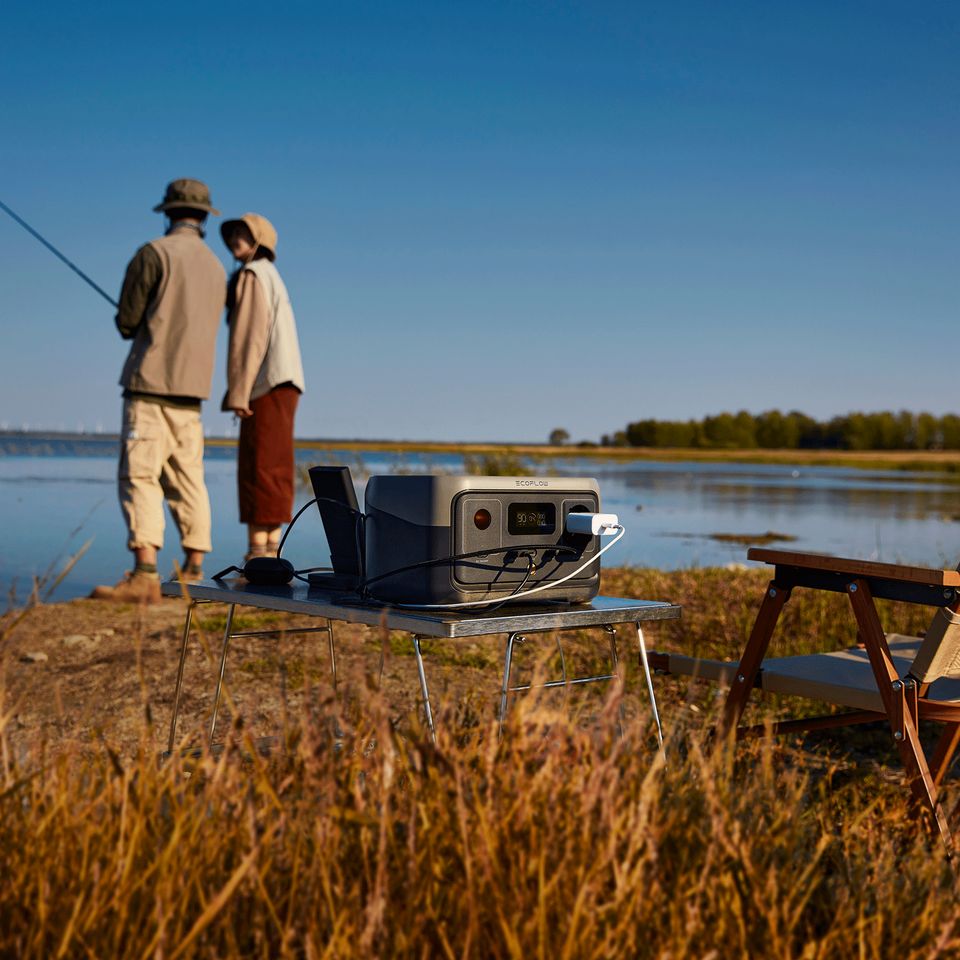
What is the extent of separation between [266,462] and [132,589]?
1097mm

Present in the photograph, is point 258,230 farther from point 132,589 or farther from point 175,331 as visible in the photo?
point 132,589

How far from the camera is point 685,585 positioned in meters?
7.16

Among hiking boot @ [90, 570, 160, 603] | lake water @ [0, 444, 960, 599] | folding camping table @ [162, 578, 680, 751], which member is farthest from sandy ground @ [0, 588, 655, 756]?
folding camping table @ [162, 578, 680, 751]

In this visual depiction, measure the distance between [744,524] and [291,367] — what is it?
10.2 metres

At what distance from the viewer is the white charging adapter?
8.48ft

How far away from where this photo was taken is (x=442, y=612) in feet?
8.25

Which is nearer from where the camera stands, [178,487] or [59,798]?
[59,798]

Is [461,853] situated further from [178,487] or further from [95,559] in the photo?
[95,559]

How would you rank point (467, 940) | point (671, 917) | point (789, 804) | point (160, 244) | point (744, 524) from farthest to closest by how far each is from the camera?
point (744, 524), point (160, 244), point (789, 804), point (671, 917), point (467, 940)

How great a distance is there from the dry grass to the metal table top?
0.41 meters

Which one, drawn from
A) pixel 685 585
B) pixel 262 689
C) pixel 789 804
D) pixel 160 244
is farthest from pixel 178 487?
pixel 789 804

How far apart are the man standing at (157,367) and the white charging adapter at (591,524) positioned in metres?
4.42

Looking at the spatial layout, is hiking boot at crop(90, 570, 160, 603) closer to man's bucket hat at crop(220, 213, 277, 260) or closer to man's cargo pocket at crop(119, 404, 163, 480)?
man's cargo pocket at crop(119, 404, 163, 480)

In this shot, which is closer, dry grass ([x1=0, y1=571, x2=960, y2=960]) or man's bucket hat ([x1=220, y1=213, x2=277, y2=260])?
dry grass ([x1=0, y1=571, x2=960, y2=960])
